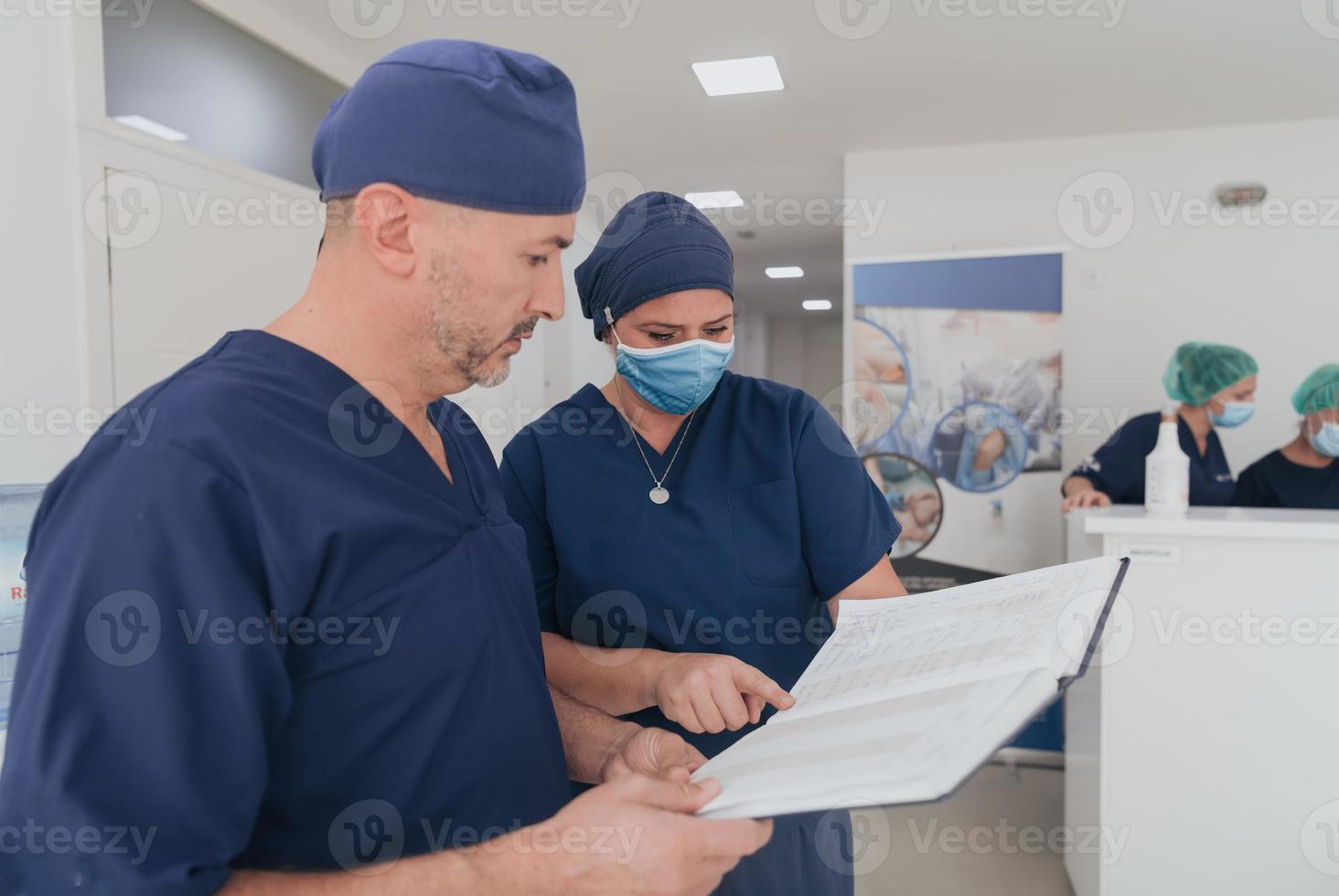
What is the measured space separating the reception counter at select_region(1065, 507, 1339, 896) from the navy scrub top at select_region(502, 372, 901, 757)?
1.36 m

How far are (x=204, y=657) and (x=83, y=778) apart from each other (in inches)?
3.9

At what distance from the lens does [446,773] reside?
0.78 meters

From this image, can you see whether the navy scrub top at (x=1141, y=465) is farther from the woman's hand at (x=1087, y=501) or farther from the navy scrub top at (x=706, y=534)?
the navy scrub top at (x=706, y=534)

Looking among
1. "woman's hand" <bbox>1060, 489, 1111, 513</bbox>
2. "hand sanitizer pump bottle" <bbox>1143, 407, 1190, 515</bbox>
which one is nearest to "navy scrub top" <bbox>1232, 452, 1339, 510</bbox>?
"woman's hand" <bbox>1060, 489, 1111, 513</bbox>

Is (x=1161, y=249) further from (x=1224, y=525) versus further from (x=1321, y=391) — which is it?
(x=1224, y=525)

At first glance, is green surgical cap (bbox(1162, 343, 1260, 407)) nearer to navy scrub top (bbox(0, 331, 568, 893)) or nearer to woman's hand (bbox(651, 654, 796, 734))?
woman's hand (bbox(651, 654, 796, 734))

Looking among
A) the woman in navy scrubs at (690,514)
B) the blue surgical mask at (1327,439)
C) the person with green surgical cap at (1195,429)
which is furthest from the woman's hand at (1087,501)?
the woman in navy scrubs at (690,514)

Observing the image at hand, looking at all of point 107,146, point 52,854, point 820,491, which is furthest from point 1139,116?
point 52,854

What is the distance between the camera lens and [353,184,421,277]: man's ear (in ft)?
2.44

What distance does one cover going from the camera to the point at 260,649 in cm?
62

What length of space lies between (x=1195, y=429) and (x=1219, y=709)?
5.03 feet

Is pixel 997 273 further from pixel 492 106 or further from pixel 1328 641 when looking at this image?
pixel 492 106

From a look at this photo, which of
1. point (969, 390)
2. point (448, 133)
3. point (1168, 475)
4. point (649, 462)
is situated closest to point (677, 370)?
point (649, 462)

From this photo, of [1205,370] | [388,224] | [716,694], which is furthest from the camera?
[1205,370]
